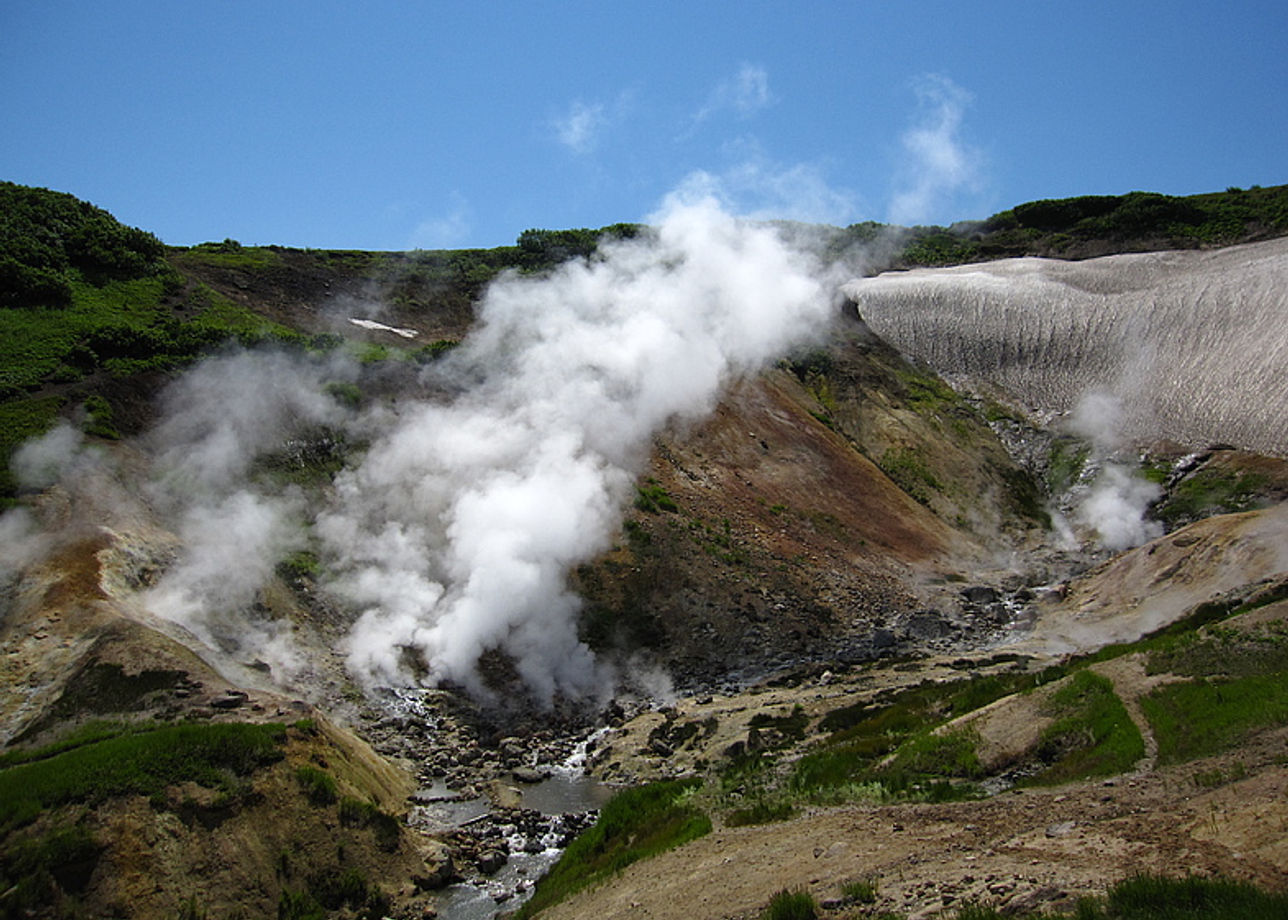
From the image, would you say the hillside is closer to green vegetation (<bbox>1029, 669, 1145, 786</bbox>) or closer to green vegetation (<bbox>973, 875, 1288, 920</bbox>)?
green vegetation (<bbox>1029, 669, 1145, 786</bbox>)

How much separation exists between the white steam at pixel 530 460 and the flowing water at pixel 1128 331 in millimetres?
13391

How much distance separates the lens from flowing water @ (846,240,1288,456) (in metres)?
44.6

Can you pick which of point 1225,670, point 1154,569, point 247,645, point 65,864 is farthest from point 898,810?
point 1154,569

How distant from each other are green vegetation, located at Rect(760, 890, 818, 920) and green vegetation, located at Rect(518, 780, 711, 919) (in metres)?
4.70

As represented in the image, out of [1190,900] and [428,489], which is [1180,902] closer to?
[1190,900]

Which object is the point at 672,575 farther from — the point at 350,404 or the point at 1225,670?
the point at 1225,670

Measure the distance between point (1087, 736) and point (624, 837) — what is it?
8121 millimetres

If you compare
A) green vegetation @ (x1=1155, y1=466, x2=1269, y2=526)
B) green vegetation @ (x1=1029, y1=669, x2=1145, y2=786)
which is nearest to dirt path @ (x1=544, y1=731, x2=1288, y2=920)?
green vegetation @ (x1=1029, y1=669, x2=1145, y2=786)

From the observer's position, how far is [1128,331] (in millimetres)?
52438

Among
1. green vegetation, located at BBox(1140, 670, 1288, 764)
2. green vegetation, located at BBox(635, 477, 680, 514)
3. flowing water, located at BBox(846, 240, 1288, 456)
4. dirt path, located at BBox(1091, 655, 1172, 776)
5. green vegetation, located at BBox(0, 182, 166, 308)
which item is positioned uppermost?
green vegetation, located at BBox(0, 182, 166, 308)

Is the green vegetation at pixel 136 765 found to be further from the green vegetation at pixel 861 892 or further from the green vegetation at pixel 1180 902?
the green vegetation at pixel 1180 902

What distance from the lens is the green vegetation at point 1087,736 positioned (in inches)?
476

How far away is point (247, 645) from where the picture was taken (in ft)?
71.4

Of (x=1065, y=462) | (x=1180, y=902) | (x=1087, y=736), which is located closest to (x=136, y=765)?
(x=1180, y=902)
